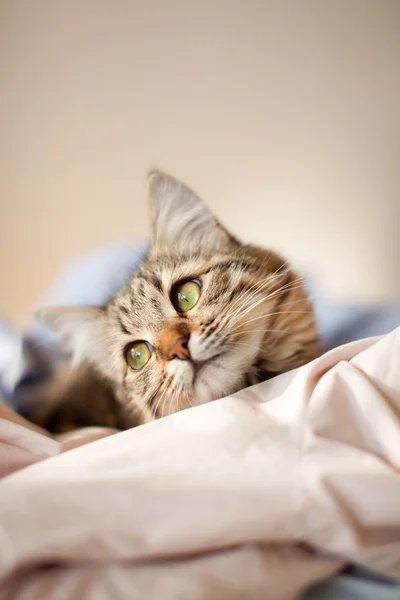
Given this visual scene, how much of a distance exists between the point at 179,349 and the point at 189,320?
61 millimetres

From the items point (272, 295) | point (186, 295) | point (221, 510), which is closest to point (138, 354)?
point (186, 295)

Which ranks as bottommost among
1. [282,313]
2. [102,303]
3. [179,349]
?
[282,313]

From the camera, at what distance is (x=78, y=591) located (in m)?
0.40

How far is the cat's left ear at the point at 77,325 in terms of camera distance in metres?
0.96

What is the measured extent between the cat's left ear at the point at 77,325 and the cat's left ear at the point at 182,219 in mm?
214

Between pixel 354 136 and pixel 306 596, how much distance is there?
3.26ft

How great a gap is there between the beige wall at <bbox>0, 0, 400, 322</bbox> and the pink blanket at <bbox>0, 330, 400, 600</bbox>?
0.60 meters

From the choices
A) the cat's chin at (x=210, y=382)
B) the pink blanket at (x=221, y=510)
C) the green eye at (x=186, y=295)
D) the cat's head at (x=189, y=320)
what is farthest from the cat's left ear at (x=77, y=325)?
the pink blanket at (x=221, y=510)

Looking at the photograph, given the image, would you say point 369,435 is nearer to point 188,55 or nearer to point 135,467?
point 135,467

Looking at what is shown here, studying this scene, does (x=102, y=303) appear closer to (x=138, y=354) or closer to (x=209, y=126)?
(x=138, y=354)

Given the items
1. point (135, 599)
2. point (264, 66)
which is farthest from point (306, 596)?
point (264, 66)

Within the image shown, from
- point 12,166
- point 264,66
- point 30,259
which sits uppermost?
point 12,166

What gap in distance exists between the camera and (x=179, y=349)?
2.41ft

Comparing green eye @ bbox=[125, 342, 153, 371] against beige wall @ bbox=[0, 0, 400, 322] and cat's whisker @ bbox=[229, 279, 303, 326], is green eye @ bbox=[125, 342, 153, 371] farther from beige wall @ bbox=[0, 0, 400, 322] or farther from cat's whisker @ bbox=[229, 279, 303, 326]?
beige wall @ bbox=[0, 0, 400, 322]
